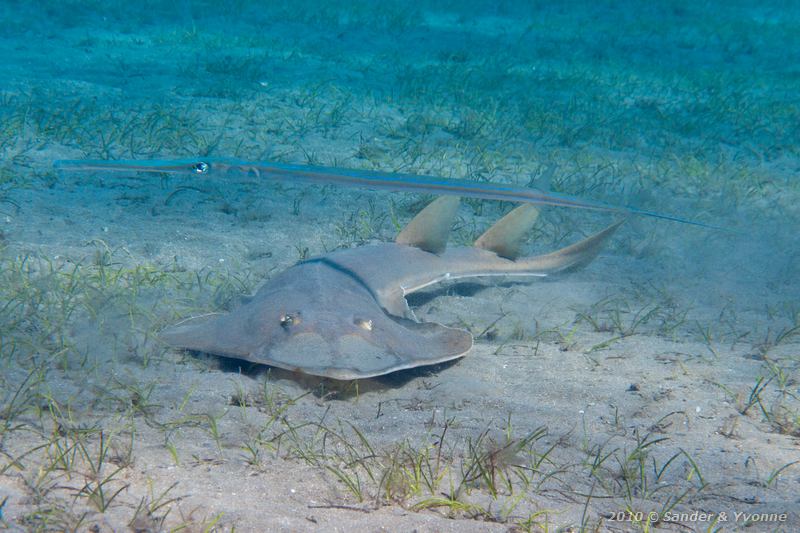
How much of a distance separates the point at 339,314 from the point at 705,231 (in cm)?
472

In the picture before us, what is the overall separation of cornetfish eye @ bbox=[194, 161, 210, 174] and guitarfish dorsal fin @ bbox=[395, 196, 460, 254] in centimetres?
193

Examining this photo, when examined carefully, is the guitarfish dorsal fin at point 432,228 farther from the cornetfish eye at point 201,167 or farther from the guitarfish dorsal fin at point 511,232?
the cornetfish eye at point 201,167

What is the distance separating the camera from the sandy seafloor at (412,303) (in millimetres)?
2273

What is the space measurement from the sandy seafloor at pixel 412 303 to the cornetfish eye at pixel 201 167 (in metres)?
1.08

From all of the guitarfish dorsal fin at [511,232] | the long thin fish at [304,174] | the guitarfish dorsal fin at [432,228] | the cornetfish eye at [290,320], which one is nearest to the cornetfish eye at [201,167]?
the long thin fish at [304,174]

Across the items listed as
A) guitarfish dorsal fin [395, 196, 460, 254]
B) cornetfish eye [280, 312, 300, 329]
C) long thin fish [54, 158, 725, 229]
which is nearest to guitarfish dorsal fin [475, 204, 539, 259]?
guitarfish dorsal fin [395, 196, 460, 254]

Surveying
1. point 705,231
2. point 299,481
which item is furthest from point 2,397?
point 705,231

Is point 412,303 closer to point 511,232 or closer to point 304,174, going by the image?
point 511,232

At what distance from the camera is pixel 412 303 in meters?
4.60

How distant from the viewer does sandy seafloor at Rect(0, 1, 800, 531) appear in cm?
227

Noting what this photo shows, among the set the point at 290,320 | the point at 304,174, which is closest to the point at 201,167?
the point at 304,174

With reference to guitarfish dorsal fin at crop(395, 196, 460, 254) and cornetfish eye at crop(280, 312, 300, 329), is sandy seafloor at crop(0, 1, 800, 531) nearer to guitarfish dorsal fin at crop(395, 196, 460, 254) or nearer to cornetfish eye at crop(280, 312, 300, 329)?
cornetfish eye at crop(280, 312, 300, 329)

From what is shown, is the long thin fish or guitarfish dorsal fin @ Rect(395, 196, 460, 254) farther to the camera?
guitarfish dorsal fin @ Rect(395, 196, 460, 254)

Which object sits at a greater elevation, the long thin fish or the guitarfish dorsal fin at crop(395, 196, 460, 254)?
the long thin fish
